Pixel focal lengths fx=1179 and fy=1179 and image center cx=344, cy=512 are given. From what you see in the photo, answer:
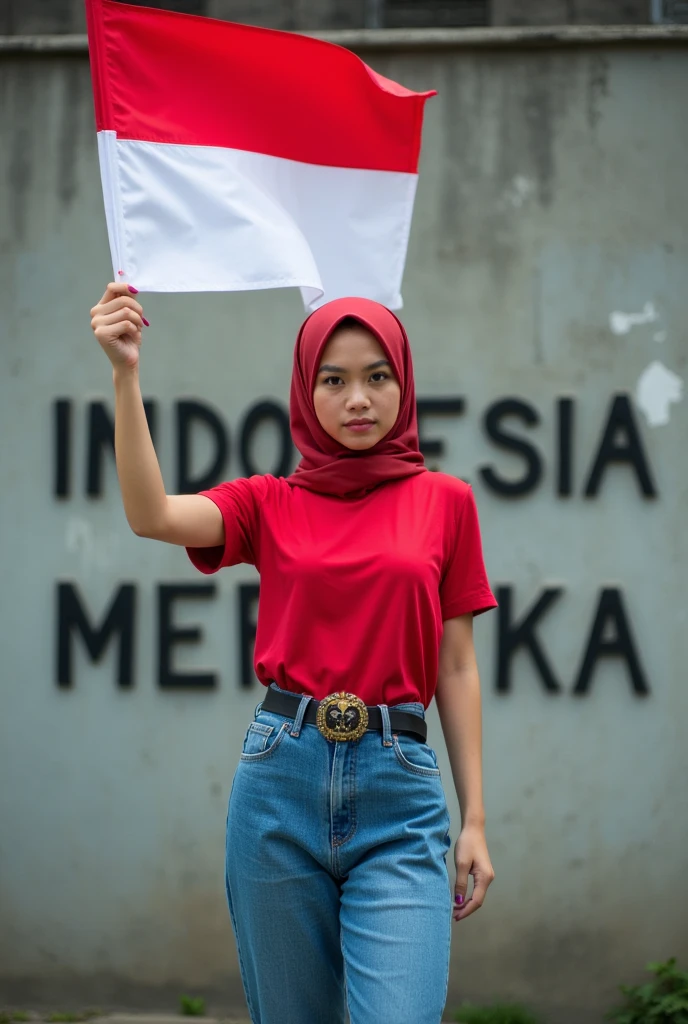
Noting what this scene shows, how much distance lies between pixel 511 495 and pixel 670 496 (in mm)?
593

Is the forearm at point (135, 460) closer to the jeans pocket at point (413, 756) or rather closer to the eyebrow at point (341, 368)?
the eyebrow at point (341, 368)

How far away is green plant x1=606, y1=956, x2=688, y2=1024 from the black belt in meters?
2.49

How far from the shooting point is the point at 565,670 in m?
4.41

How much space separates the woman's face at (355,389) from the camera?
7.46 feet

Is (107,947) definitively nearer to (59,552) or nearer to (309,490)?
(59,552)

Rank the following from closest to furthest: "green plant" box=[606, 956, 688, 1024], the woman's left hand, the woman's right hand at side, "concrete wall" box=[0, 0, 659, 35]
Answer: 1. the woman's right hand at side
2. the woman's left hand
3. "green plant" box=[606, 956, 688, 1024]
4. "concrete wall" box=[0, 0, 659, 35]

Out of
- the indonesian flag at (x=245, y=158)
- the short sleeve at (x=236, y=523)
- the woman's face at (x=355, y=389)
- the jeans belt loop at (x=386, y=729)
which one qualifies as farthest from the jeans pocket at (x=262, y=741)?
the indonesian flag at (x=245, y=158)

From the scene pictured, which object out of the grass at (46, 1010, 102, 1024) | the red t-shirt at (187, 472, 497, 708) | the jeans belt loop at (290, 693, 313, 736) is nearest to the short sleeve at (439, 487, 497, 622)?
the red t-shirt at (187, 472, 497, 708)

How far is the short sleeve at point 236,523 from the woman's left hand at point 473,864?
0.69 metres

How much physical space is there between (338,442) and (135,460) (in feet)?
1.40

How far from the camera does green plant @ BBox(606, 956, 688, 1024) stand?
161 inches

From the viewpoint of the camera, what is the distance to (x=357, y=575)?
2.17 m

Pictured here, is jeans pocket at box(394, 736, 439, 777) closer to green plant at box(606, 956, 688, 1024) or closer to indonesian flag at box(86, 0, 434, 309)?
indonesian flag at box(86, 0, 434, 309)

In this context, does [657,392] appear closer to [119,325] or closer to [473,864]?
[473,864]
